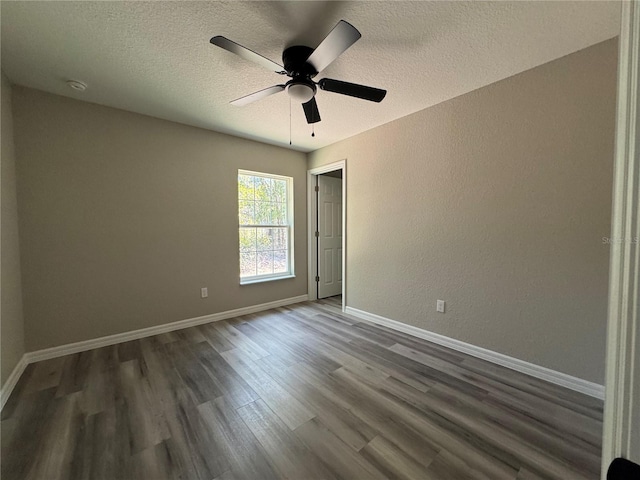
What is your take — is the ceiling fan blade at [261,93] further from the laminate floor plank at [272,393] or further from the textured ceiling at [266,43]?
the laminate floor plank at [272,393]

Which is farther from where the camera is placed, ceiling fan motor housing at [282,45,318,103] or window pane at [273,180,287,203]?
window pane at [273,180,287,203]

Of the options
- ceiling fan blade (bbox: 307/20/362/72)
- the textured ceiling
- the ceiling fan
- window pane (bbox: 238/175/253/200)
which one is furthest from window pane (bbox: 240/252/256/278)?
ceiling fan blade (bbox: 307/20/362/72)

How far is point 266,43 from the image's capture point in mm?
1725

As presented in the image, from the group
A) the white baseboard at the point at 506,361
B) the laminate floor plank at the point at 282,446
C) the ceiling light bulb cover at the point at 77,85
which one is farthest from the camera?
the ceiling light bulb cover at the point at 77,85

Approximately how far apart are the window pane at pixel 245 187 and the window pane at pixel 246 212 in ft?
0.26

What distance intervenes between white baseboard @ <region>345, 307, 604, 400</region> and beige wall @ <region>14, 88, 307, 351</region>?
86.7 inches

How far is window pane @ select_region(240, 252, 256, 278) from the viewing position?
12.0 ft

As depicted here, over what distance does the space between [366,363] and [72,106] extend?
369 cm

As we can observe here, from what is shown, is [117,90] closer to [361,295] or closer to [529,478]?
[361,295]

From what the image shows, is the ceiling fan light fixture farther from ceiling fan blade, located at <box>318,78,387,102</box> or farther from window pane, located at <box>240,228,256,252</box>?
window pane, located at <box>240,228,256,252</box>

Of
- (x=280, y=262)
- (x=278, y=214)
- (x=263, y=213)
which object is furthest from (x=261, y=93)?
(x=280, y=262)

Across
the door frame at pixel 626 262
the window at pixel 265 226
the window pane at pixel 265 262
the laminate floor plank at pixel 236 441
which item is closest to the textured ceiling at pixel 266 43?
the door frame at pixel 626 262

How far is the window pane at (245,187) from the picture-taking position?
3582 mm

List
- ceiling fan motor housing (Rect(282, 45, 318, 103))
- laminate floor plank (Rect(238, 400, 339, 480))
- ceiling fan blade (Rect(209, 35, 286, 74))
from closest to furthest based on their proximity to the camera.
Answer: laminate floor plank (Rect(238, 400, 339, 480)), ceiling fan blade (Rect(209, 35, 286, 74)), ceiling fan motor housing (Rect(282, 45, 318, 103))
